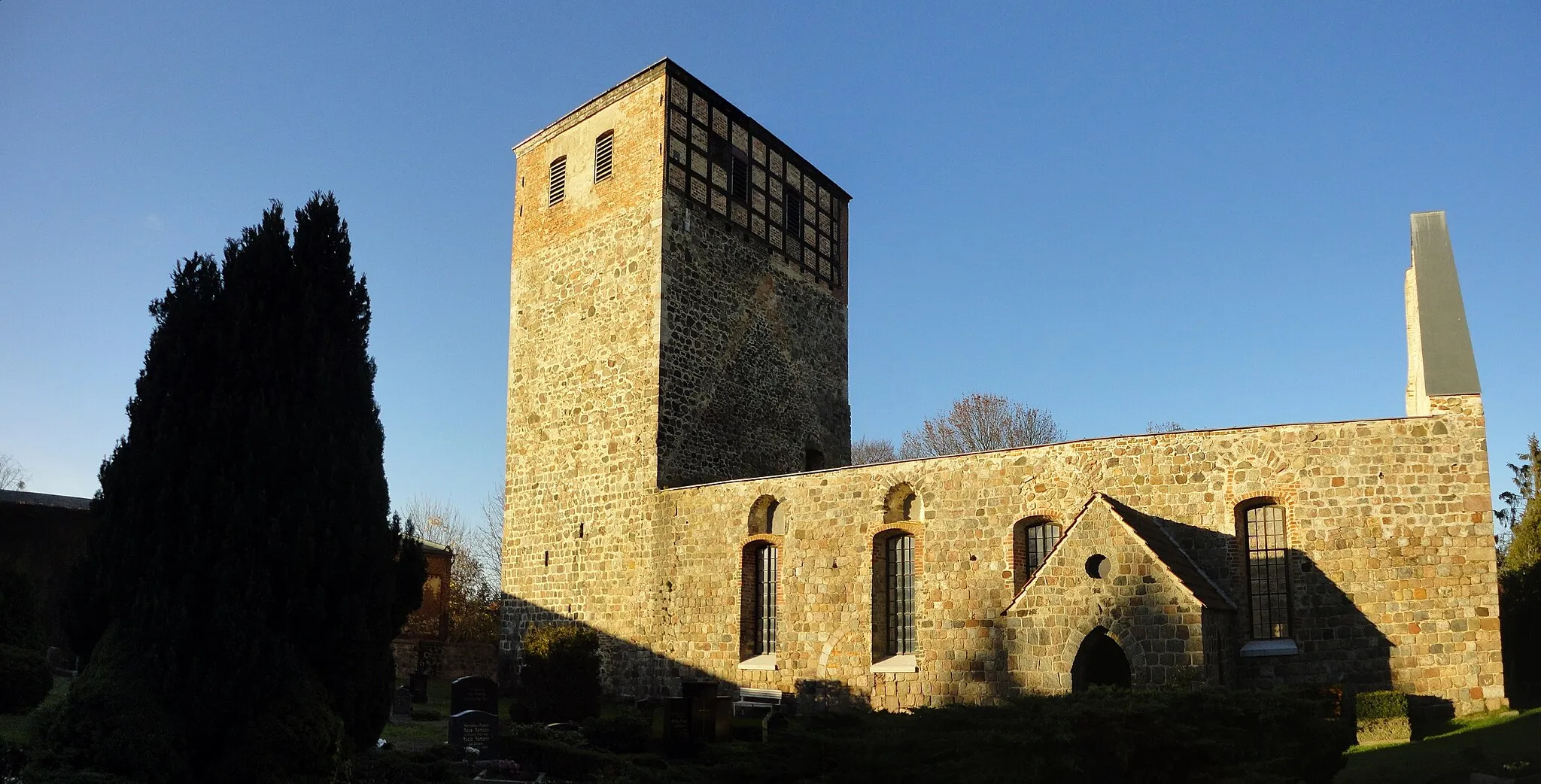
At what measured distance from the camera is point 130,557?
11.7 meters

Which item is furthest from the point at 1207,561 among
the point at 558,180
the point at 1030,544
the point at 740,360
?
the point at 558,180

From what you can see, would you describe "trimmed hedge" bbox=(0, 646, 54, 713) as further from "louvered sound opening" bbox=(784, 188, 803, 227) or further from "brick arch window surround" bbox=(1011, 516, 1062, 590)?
"louvered sound opening" bbox=(784, 188, 803, 227)

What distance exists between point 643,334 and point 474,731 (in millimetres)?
10423

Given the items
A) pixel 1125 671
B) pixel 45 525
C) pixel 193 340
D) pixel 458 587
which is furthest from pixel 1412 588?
pixel 458 587

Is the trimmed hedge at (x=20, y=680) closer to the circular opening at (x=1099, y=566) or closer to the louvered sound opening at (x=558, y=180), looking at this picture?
the louvered sound opening at (x=558, y=180)

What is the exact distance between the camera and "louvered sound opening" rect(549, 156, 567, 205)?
27.3 m

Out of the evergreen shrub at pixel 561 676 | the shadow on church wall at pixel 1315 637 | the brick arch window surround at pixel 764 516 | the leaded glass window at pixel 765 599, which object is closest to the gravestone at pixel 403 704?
the evergreen shrub at pixel 561 676

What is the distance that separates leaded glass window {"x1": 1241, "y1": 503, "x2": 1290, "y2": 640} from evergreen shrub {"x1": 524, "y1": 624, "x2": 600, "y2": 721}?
12.3 m

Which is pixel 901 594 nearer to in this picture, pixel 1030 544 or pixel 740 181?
pixel 1030 544

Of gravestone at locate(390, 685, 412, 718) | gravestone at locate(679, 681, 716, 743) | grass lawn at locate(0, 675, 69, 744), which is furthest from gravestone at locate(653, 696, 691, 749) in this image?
grass lawn at locate(0, 675, 69, 744)

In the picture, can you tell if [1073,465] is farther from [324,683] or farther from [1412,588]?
[324,683]

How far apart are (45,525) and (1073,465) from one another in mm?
27440

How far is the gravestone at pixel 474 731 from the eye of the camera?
16016 mm

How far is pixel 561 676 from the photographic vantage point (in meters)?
22.5
